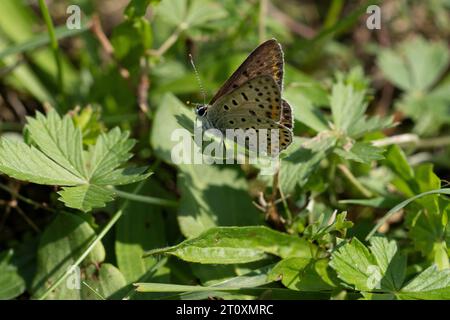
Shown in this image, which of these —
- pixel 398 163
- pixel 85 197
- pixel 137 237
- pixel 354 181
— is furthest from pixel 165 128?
pixel 398 163

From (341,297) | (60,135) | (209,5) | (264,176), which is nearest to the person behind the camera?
(341,297)

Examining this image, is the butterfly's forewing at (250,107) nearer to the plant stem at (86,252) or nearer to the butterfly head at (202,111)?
the butterfly head at (202,111)

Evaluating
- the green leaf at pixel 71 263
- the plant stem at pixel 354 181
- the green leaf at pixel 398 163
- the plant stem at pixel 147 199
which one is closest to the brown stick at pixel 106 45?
the plant stem at pixel 147 199

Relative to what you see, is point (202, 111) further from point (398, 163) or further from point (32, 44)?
point (32, 44)

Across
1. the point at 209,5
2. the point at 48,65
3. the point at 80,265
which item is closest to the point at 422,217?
the point at 80,265
